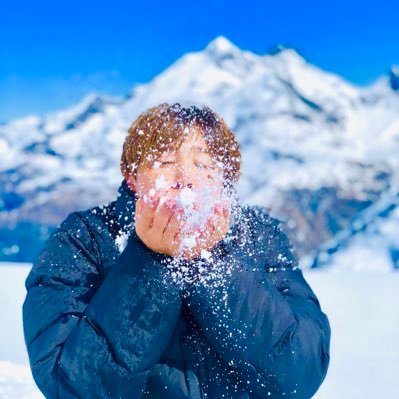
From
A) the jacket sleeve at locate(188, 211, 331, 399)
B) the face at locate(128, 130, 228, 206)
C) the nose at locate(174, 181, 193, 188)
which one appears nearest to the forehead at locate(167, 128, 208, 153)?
the face at locate(128, 130, 228, 206)

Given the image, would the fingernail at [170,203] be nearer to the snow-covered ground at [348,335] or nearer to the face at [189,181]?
the face at [189,181]

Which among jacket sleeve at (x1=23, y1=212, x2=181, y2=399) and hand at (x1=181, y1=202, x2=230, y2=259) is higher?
hand at (x1=181, y1=202, x2=230, y2=259)

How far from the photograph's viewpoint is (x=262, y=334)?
3.26 feet

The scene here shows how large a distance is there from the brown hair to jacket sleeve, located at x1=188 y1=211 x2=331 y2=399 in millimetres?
220

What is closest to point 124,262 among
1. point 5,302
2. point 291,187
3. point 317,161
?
point 5,302

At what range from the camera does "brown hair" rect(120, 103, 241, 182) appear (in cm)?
107

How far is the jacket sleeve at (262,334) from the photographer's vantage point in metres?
0.98

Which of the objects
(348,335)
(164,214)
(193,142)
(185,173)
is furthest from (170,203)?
(348,335)

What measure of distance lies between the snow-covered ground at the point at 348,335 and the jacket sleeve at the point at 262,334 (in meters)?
2.39

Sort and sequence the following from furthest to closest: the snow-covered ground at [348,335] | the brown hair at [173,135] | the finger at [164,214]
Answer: the snow-covered ground at [348,335]
the brown hair at [173,135]
the finger at [164,214]

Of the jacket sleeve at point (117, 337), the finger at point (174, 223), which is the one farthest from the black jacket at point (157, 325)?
the finger at point (174, 223)

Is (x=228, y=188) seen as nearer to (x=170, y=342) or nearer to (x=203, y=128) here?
(x=203, y=128)

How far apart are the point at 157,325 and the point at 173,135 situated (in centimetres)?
35

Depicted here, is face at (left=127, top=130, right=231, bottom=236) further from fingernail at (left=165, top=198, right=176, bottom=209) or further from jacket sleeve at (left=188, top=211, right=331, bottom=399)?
jacket sleeve at (left=188, top=211, right=331, bottom=399)
